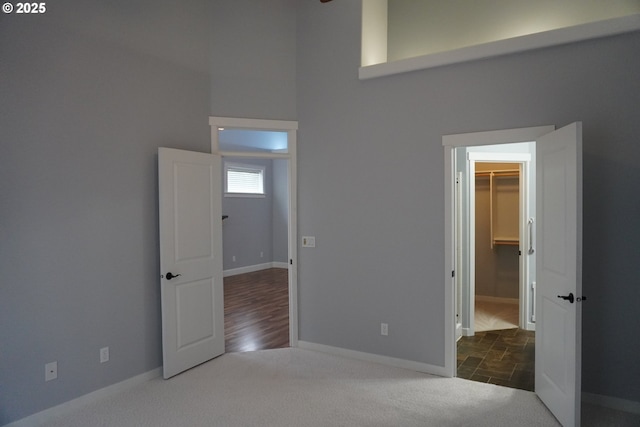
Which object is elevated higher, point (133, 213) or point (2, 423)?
point (133, 213)

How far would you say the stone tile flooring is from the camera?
3549 mm

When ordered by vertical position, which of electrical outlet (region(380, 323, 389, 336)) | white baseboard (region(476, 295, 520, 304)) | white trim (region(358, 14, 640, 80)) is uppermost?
white trim (region(358, 14, 640, 80))

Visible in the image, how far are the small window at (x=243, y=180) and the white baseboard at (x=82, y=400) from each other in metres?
5.36

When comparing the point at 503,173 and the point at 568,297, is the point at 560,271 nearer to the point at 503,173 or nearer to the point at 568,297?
the point at 568,297

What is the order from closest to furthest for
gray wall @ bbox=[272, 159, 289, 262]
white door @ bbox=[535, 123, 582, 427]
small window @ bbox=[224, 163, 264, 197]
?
white door @ bbox=[535, 123, 582, 427] < small window @ bbox=[224, 163, 264, 197] < gray wall @ bbox=[272, 159, 289, 262]

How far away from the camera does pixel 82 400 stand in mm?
3082

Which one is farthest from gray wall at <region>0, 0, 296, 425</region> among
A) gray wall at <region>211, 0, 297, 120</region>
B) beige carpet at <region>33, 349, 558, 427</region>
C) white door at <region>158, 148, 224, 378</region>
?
beige carpet at <region>33, 349, 558, 427</region>

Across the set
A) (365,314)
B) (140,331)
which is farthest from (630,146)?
(140,331)

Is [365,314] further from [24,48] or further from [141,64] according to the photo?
[24,48]

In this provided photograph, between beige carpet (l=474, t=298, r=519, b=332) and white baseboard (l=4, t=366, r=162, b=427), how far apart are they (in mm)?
3763

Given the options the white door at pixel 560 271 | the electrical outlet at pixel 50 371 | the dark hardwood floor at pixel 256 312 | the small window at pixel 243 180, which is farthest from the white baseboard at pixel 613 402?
the small window at pixel 243 180

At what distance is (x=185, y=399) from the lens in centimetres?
318

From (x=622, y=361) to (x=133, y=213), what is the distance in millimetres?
4047

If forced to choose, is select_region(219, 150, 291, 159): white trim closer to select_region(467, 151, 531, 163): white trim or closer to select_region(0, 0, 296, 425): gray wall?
select_region(0, 0, 296, 425): gray wall
